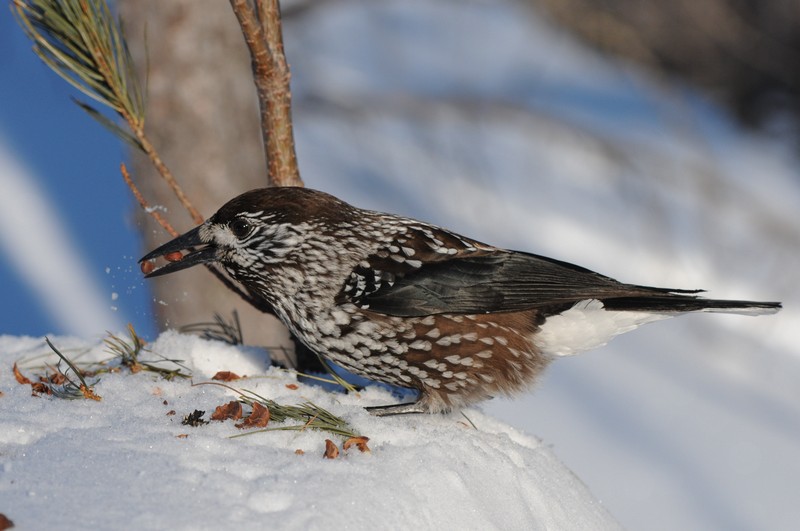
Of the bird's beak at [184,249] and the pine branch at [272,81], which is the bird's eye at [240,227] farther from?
the pine branch at [272,81]

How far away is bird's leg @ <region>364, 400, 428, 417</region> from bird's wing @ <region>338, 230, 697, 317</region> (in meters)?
0.30

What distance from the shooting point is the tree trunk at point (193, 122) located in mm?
4582

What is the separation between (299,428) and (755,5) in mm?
8684

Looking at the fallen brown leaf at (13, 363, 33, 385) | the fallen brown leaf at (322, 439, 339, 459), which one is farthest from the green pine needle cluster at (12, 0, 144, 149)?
the fallen brown leaf at (322, 439, 339, 459)

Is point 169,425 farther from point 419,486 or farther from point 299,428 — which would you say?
point 419,486

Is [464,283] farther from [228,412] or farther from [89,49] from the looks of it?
[89,49]

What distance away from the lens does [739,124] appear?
395 inches

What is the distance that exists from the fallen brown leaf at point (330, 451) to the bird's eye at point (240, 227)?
1048mm

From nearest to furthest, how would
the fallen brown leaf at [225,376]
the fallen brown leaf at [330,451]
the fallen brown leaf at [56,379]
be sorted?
the fallen brown leaf at [330,451]
the fallen brown leaf at [56,379]
the fallen brown leaf at [225,376]

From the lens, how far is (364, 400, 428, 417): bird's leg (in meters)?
2.81

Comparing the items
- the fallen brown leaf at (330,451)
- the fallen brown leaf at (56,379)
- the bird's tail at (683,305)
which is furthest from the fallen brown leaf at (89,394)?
the bird's tail at (683,305)

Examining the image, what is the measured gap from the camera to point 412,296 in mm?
2914

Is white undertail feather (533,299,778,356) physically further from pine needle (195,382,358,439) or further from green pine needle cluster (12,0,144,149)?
green pine needle cluster (12,0,144,149)

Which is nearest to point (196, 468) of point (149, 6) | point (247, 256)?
point (247, 256)
